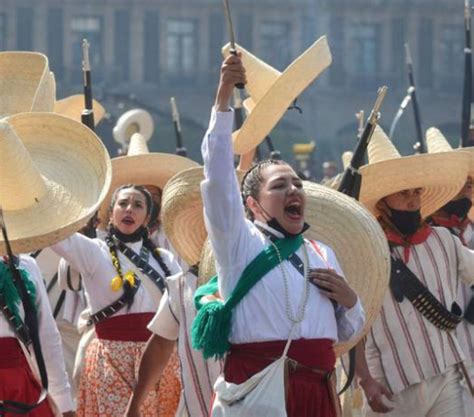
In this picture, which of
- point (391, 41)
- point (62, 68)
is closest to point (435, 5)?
point (391, 41)

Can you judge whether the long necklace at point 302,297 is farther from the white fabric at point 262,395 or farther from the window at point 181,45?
the window at point 181,45

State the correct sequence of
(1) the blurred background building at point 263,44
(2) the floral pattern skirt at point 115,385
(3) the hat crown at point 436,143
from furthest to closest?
(1) the blurred background building at point 263,44 < (3) the hat crown at point 436,143 < (2) the floral pattern skirt at point 115,385

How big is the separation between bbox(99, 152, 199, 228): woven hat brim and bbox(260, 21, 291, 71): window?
62087 mm

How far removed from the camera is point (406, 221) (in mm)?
9297

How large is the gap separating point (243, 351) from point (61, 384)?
5.26 ft

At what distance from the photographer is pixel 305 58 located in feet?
33.7

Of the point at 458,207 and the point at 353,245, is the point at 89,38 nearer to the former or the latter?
the point at 458,207

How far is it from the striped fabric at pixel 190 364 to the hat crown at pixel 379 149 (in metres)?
1.76

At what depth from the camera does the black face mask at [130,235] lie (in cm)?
1012

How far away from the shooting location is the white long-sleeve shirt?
6926 millimetres

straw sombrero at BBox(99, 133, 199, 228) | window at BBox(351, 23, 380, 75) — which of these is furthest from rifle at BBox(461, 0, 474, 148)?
window at BBox(351, 23, 380, 75)

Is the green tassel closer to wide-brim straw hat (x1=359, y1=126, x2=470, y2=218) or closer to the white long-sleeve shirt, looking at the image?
the white long-sleeve shirt

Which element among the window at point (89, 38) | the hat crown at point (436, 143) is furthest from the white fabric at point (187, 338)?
the window at point (89, 38)

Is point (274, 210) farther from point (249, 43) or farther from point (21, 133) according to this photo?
point (249, 43)
